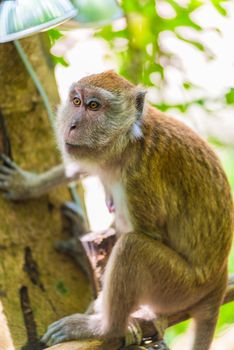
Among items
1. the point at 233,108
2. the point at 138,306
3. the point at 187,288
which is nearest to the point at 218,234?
the point at 187,288

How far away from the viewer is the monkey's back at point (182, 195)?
4094 mm

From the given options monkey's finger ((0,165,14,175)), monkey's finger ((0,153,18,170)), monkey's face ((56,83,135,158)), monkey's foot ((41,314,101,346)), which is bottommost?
monkey's foot ((41,314,101,346))

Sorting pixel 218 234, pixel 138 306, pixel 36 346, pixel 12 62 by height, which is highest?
pixel 12 62

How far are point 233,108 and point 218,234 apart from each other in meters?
1.71

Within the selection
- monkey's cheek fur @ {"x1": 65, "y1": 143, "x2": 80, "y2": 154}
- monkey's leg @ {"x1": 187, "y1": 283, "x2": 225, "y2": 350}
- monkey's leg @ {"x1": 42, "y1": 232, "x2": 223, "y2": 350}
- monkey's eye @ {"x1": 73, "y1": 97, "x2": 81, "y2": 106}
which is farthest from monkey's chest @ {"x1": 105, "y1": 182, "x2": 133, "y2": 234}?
monkey's leg @ {"x1": 187, "y1": 283, "x2": 225, "y2": 350}

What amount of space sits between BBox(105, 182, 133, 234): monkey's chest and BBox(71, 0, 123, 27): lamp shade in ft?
3.80

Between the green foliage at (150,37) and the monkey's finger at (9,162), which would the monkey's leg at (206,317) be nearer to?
the monkey's finger at (9,162)

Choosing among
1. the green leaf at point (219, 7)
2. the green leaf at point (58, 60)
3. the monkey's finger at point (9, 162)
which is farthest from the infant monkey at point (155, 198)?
the green leaf at point (58, 60)

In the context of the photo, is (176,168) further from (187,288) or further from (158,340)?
(158,340)

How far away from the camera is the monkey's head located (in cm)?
409

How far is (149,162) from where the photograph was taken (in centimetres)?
410

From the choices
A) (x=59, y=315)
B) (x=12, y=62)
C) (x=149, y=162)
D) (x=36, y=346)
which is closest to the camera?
(x=149, y=162)

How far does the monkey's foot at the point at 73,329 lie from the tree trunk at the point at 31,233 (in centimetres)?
23

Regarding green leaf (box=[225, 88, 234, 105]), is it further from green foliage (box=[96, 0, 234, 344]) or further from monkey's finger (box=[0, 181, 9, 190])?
monkey's finger (box=[0, 181, 9, 190])
